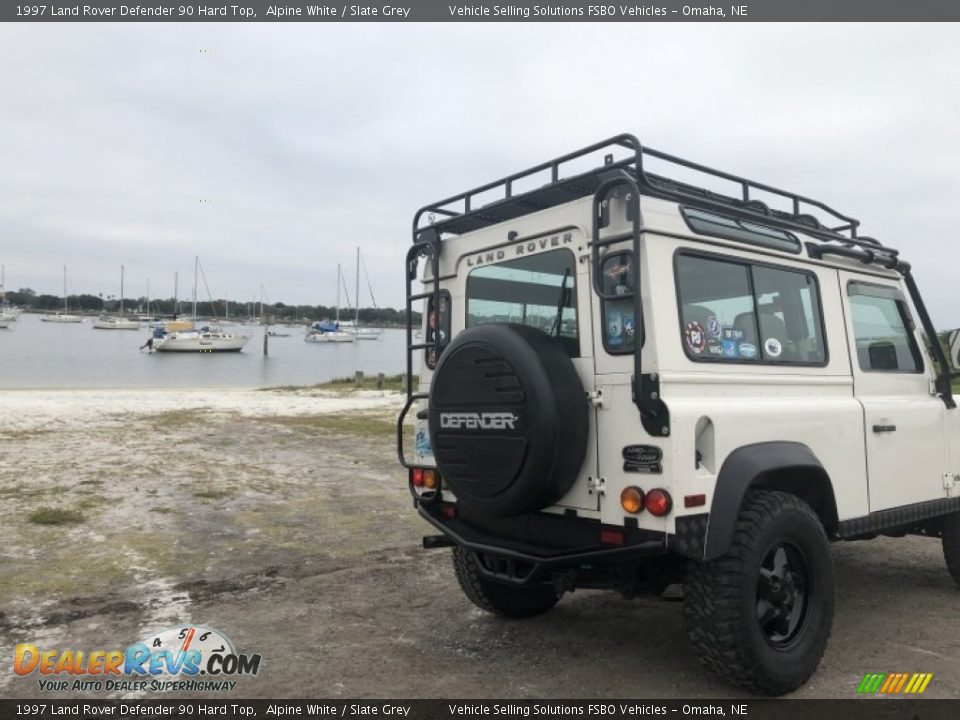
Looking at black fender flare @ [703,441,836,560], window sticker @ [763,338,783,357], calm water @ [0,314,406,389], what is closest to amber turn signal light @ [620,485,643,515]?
black fender flare @ [703,441,836,560]

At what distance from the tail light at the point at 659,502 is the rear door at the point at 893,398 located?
1874 mm

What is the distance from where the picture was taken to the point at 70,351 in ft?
240

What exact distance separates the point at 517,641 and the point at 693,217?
108 inches

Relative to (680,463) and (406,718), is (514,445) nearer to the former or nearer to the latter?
(680,463)

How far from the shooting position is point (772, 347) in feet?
14.2

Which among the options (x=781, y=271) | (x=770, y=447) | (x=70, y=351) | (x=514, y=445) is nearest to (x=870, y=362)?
(x=781, y=271)

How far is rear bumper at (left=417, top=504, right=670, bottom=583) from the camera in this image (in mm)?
3639

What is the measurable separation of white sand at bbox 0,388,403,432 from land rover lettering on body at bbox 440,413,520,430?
12.8m

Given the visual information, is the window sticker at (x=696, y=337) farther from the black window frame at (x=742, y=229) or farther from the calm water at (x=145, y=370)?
the calm water at (x=145, y=370)

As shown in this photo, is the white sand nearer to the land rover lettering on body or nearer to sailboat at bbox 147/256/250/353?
the land rover lettering on body

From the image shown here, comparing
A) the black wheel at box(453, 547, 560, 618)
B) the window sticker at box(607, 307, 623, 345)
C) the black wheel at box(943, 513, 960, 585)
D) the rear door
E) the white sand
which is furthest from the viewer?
the white sand

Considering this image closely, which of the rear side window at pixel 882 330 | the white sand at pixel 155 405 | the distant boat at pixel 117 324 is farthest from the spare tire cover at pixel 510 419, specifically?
the distant boat at pixel 117 324

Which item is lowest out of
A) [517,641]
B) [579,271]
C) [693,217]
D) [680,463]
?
[517,641]

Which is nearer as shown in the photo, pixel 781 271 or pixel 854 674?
pixel 854 674
